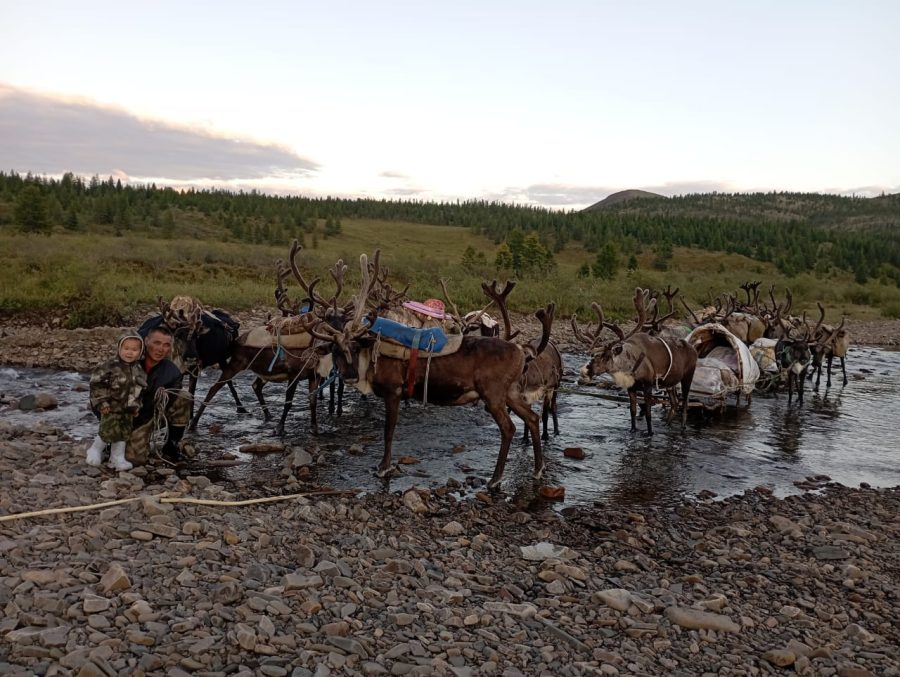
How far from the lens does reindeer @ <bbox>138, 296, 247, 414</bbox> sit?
9.92 m

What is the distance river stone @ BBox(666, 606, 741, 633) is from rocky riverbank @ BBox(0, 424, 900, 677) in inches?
0.6

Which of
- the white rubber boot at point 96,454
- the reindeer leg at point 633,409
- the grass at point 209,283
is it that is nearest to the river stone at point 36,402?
the white rubber boot at point 96,454

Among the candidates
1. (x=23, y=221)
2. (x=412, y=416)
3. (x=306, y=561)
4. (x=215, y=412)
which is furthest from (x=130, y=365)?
(x=23, y=221)

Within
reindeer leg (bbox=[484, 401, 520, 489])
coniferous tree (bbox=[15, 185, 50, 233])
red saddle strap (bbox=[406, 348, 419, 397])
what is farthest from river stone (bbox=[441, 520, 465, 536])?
coniferous tree (bbox=[15, 185, 50, 233])

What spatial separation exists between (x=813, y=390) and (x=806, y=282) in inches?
1716

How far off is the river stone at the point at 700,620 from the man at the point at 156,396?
6.19m

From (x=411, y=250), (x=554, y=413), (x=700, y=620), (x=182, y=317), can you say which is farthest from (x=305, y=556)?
(x=411, y=250)

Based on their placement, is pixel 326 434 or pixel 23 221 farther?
pixel 23 221

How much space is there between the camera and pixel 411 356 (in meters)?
8.77

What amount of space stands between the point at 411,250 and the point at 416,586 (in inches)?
2467

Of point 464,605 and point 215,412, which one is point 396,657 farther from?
point 215,412

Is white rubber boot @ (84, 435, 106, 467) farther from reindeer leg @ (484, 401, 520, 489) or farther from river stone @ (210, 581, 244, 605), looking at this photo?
reindeer leg @ (484, 401, 520, 489)

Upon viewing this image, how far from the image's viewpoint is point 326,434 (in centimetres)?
1114

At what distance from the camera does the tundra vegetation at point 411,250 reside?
24.7 metres
